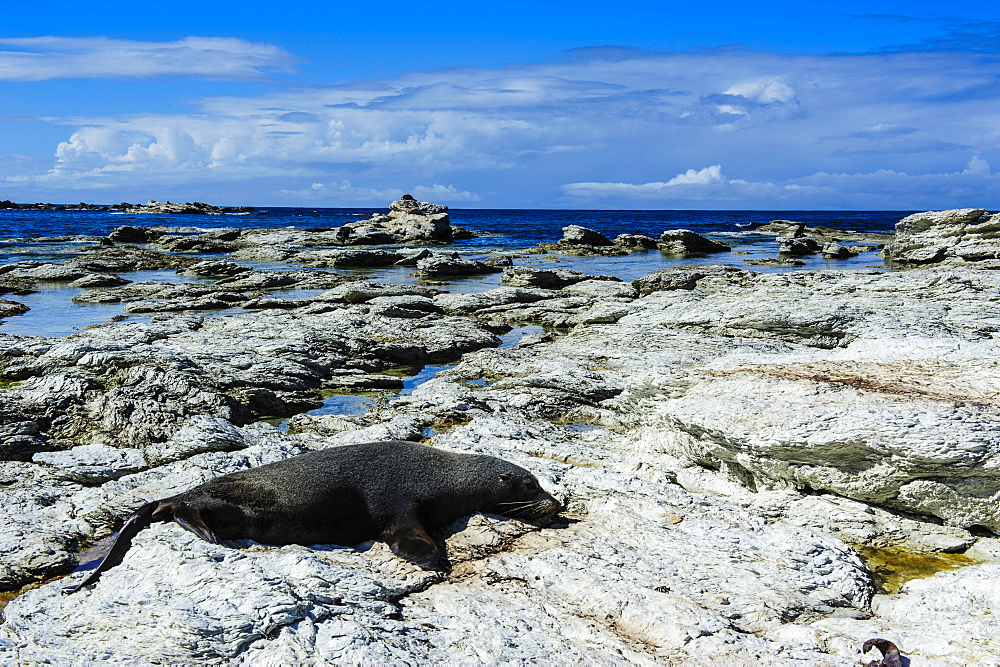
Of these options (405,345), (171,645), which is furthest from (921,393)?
(405,345)

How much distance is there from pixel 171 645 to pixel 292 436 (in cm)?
524

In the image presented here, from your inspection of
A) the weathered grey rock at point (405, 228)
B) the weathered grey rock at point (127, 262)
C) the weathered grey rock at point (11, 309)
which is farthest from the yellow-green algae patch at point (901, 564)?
the weathered grey rock at point (405, 228)

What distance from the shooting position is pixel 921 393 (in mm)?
8102

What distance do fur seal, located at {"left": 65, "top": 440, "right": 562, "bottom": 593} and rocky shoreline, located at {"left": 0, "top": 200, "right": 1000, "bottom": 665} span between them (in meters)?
0.20

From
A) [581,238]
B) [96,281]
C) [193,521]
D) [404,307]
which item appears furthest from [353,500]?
[581,238]

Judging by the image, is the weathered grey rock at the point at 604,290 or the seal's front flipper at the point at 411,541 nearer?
the seal's front flipper at the point at 411,541

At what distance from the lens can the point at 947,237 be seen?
4181 cm

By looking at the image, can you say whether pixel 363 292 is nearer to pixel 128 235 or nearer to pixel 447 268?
pixel 447 268

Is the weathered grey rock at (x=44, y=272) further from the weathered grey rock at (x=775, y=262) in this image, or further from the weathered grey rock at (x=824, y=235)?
the weathered grey rock at (x=824, y=235)

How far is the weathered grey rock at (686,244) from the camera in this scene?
54250 millimetres

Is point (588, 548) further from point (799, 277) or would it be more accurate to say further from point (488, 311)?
point (799, 277)

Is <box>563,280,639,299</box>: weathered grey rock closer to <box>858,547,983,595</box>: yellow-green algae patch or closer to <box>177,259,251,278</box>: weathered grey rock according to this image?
<box>177,259,251,278</box>: weathered grey rock

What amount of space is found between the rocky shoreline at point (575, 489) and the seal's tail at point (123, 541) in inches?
6.7

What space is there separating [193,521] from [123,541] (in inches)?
21.8
